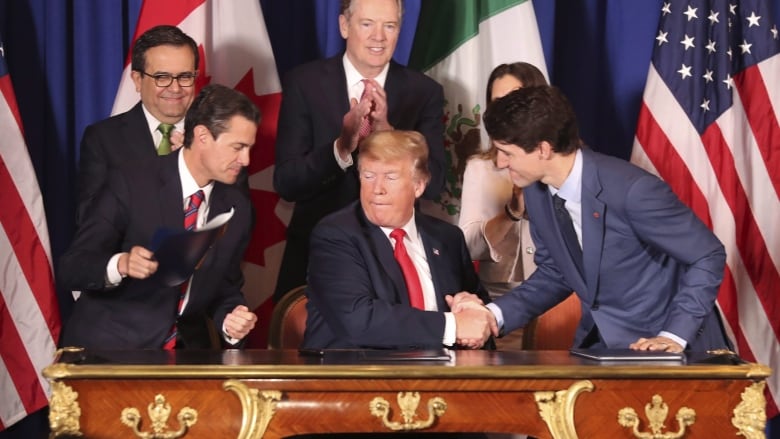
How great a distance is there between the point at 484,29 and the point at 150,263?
2310mm

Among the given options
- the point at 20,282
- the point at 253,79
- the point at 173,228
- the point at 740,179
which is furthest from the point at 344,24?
the point at 740,179

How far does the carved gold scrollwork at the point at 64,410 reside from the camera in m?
3.13

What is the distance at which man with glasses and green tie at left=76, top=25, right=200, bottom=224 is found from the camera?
4.48 m

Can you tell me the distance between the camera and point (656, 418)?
3.29m

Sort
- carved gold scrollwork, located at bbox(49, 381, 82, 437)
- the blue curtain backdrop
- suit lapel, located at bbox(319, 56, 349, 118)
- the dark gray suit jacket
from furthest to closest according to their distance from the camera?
1. the blue curtain backdrop
2. suit lapel, located at bbox(319, 56, 349, 118)
3. the dark gray suit jacket
4. carved gold scrollwork, located at bbox(49, 381, 82, 437)

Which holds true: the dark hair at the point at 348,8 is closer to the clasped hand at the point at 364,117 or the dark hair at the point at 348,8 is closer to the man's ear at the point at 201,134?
the clasped hand at the point at 364,117

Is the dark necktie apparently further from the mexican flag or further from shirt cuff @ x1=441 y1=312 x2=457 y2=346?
the mexican flag

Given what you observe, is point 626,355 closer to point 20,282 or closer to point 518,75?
point 518,75

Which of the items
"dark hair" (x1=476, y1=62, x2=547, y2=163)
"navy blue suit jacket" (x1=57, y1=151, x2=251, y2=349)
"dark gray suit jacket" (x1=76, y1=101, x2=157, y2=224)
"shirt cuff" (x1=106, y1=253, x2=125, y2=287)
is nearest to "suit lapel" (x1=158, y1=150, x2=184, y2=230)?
"navy blue suit jacket" (x1=57, y1=151, x2=251, y2=349)

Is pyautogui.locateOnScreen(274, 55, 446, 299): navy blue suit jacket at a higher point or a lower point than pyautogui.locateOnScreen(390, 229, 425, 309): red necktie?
higher

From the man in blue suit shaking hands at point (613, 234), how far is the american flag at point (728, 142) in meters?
1.58

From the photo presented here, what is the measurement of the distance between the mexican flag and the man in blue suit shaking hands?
4.54 ft

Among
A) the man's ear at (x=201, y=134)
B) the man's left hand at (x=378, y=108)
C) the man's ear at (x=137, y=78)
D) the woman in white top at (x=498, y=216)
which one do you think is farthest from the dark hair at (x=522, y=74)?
the man's ear at (x=137, y=78)

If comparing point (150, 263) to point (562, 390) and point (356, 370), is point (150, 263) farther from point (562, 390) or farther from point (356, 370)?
point (562, 390)
